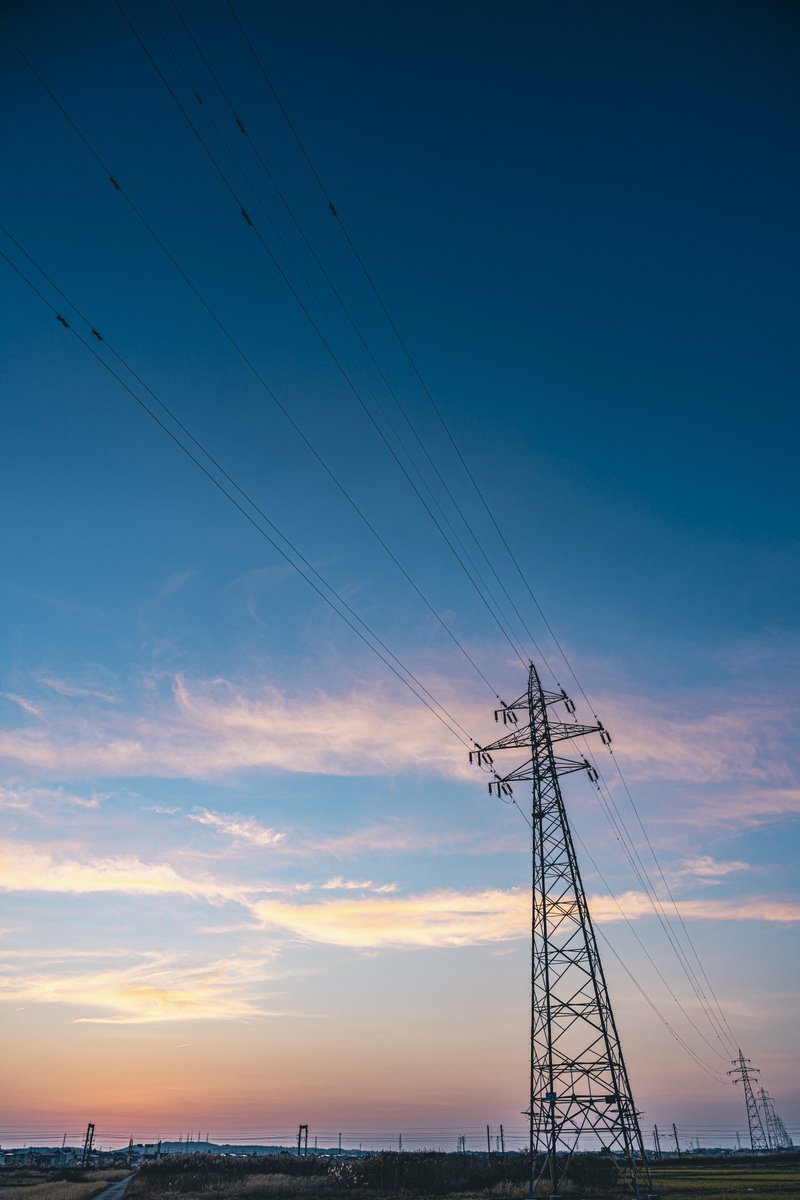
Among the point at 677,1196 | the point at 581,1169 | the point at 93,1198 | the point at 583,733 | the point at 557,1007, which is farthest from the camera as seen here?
the point at 581,1169

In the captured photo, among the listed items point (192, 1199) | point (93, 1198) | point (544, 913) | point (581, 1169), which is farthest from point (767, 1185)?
point (93, 1198)

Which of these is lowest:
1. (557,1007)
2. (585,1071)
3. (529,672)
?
(585,1071)

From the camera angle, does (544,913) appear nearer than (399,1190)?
Yes

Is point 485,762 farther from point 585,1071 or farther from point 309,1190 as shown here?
point 309,1190

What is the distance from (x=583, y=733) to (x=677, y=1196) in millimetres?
23443

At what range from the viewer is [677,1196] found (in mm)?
36406

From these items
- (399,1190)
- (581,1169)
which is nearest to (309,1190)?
(399,1190)

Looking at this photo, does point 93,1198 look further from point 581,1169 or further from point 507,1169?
point 581,1169

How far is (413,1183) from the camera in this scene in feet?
169

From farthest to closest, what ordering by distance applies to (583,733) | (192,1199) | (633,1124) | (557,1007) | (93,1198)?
(93,1198) < (192,1199) < (583,733) < (557,1007) < (633,1124)

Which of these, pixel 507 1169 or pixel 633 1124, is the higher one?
pixel 633 1124

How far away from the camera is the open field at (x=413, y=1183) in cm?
4116

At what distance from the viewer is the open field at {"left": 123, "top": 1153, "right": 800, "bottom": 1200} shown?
41.2 m

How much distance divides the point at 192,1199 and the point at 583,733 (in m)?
36.2
